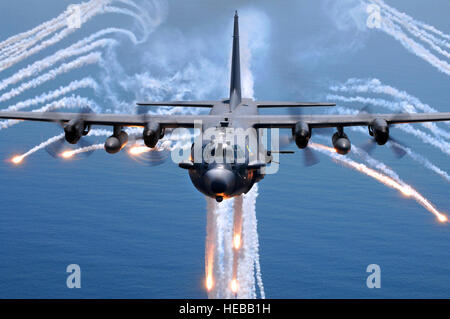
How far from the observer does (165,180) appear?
160m

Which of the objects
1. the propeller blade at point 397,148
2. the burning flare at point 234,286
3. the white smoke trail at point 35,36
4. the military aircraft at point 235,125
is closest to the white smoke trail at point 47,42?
the white smoke trail at point 35,36

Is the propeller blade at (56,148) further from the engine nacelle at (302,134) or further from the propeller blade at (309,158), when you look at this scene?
the propeller blade at (309,158)

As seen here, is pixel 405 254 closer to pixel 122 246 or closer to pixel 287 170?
pixel 287 170

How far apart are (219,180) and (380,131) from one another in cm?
1122

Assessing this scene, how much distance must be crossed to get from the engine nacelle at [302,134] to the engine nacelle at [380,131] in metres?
4.13

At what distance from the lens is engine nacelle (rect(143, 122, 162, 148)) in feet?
115

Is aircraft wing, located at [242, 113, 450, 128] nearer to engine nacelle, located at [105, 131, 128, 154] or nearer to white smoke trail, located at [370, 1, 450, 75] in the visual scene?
engine nacelle, located at [105, 131, 128, 154]

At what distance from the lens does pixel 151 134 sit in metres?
35.2

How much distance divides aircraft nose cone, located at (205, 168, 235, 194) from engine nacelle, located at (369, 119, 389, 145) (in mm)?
10176

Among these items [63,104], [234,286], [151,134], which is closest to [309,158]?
[151,134]

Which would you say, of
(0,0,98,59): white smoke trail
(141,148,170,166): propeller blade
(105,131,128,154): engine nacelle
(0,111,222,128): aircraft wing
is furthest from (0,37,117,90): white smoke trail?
(141,148,170,166): propeller blade

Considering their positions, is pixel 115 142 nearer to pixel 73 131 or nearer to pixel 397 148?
pixel 73 131
